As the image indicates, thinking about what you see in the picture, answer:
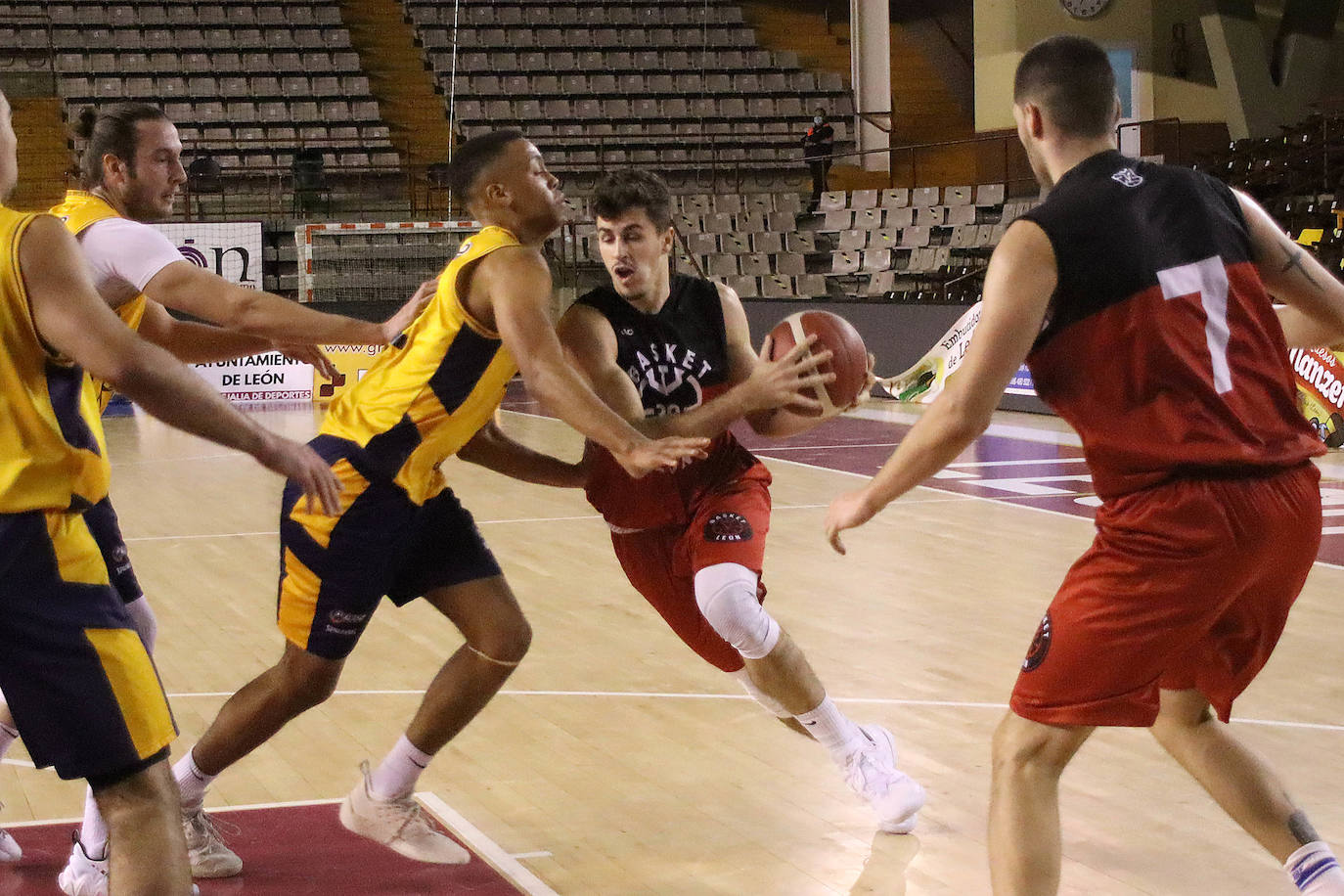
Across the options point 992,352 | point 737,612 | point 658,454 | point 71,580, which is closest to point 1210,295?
point 992,352

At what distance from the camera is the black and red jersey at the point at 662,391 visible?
4.22 metres

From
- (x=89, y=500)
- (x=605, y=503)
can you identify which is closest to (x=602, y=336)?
(x=605, y=503)

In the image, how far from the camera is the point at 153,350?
255cm

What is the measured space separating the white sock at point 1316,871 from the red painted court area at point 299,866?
5.33ft

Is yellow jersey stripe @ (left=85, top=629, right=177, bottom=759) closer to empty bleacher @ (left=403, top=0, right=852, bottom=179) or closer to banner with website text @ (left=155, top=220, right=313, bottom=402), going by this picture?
banner with website text @ (left=155, top=220, right=313, bottom=402)

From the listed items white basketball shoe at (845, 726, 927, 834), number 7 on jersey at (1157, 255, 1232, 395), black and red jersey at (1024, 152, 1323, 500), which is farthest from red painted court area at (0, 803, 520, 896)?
number 7 on jersey at (1157, 255, 1232, 395)

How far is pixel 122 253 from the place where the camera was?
350 cm

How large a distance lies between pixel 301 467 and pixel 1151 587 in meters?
1.42

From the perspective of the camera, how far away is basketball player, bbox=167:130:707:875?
3.56 meters

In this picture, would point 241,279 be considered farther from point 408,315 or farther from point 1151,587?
point 1151,587

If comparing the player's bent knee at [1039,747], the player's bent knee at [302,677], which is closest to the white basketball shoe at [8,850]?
the player's bent knee at [302,677]

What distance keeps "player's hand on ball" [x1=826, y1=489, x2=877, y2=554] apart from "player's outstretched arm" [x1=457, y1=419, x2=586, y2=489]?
137cm

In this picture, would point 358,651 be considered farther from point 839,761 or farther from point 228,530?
point 228,530

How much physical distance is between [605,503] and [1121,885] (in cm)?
156
